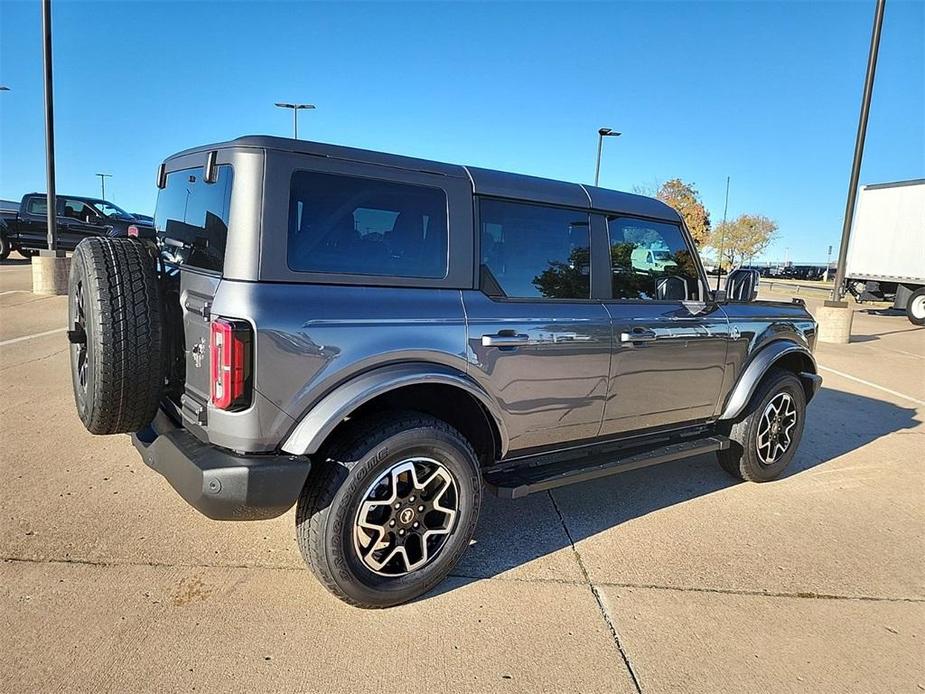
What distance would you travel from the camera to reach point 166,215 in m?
3.33

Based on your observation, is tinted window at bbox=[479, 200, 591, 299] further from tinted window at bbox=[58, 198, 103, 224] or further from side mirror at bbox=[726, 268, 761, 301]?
tinted window at bbox=[58, 198, 103, 224]

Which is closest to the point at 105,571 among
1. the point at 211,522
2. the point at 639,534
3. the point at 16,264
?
the point at 211,522

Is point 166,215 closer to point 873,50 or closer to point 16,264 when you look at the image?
point 873,50

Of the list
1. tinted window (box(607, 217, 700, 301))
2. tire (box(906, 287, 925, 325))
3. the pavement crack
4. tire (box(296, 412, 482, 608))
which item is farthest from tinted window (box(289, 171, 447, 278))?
tire (box(906, 287, 925, 325))

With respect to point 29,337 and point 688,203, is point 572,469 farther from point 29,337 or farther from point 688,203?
point 688,203

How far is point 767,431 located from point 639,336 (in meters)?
1.62

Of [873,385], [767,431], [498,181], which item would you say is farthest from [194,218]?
[873,385]

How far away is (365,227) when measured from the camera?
106 inches

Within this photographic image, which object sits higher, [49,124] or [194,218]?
[49,124]

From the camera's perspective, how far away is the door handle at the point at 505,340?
115 inches

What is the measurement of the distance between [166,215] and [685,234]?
3.19m

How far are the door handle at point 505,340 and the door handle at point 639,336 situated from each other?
0.71 meters

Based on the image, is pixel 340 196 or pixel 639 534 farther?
pixel 639 534

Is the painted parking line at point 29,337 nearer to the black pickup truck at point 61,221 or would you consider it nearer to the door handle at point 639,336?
the door handle at point 639,336
